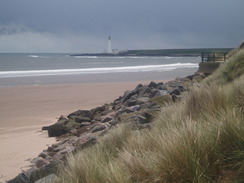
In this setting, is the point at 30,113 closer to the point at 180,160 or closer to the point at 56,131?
the point at 56,131

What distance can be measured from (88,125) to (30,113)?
220 inches

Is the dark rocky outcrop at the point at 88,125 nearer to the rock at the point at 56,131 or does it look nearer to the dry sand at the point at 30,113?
the rock at the point at 56,131

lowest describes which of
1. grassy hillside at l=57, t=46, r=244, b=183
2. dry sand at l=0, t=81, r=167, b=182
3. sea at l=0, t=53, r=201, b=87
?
dry sand at l=0, t=81, r=167, b=182

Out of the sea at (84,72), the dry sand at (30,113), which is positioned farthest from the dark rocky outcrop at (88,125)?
the sea at (84,72)

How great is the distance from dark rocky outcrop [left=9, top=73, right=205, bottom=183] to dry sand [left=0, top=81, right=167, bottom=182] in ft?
1.82

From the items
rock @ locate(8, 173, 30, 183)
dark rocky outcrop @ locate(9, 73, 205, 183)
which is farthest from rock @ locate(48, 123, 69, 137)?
rock @ locate(8, 173, 30, 183)

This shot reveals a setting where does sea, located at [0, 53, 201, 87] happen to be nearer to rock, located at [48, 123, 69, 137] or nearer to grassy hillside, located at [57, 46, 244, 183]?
rock, located at [48, 123, 69, 137]

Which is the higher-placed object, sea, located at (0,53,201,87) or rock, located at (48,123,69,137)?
sea, located at (0,53,201,87)

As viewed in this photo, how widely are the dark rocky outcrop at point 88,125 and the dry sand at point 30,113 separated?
0.56m

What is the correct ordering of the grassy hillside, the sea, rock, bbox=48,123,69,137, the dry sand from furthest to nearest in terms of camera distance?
1. the sea
2. rock, bbox=48,123,69,137
3. the dry sand
4. the grassy hillside

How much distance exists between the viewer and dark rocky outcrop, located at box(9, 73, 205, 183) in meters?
5.59

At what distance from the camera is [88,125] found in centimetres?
1121

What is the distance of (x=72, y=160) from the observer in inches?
162

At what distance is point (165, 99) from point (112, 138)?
4.99 m
